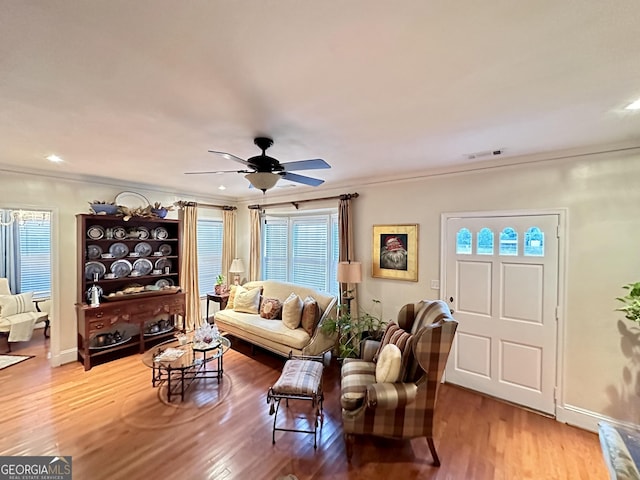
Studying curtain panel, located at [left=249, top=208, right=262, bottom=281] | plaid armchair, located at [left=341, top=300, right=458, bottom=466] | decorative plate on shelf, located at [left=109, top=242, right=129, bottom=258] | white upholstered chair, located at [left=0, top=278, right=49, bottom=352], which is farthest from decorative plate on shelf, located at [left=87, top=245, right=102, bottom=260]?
plaid armchair, located at [left=341, top=300, right=458, bottom=466]

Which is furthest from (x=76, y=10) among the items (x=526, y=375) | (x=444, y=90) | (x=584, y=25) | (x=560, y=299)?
(x=526, y=375)

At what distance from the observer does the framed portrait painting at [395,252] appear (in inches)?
140

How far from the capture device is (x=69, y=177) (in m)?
3.74

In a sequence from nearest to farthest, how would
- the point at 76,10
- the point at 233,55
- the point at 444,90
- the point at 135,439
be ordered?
the point at 76,10
the point at 233,55
the point at 444,90
the point at 135,439

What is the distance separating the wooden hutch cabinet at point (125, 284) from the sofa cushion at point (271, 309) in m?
1.44

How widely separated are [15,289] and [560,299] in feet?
27.4

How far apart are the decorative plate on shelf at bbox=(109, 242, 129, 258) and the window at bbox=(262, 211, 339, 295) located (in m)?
2.32

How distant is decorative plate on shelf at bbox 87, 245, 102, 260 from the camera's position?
3939mm

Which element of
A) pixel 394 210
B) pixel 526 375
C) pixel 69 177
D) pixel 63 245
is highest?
pixel 69 177

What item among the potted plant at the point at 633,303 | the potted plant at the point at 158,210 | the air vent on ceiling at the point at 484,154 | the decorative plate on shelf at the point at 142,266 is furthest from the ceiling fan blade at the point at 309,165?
the decorative plate on shelf at the point at 142,266

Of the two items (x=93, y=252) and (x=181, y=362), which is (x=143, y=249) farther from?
(x=181, y=362)

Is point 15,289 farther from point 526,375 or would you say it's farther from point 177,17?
point 526,375

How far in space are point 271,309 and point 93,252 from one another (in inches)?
108

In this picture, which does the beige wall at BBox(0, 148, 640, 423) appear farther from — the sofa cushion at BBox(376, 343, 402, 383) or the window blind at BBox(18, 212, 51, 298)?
the window blind at BBox(18, 212, 51, 298)
